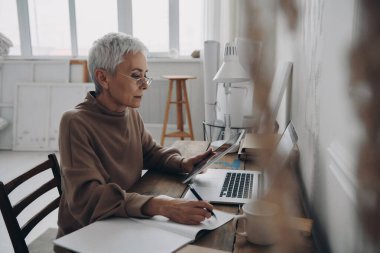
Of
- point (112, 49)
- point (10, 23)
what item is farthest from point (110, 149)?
point (10, 23)

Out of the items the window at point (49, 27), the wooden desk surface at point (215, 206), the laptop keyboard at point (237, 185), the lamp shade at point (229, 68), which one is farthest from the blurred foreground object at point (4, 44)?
the laptop keyboard at point (237, 185)

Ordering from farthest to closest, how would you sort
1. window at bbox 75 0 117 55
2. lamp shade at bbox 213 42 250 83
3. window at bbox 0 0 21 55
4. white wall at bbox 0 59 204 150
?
1. window at bbox 0 0 21 55
2. window at bbox 75 0 117 55
3. white wall at bbox 0 59 204 150
4. lamp shade at bbox 213 42 250 83

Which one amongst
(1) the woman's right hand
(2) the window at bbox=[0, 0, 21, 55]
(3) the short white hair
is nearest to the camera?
(1) the woman's right hand

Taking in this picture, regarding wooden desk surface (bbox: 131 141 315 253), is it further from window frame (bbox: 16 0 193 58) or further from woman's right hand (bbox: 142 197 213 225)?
window frame (bbox: 16 0 193 58)

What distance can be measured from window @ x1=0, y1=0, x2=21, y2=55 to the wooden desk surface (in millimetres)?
3713

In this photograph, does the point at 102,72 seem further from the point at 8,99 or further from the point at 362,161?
the point at 8,99

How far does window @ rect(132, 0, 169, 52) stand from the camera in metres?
4.34

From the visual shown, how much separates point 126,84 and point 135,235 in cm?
68

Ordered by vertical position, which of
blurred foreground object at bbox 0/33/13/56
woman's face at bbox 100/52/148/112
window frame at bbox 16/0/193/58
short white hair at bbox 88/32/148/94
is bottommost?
woman's face at bbox 100/52/148/112

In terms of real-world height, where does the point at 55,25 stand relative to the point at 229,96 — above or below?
above

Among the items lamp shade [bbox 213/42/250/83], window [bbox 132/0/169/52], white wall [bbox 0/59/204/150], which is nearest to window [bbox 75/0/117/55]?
window [bbox 132/0/169/52]

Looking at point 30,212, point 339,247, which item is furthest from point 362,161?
point 30,212

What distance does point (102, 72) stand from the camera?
1.38 m

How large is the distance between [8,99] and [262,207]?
4.85 m
